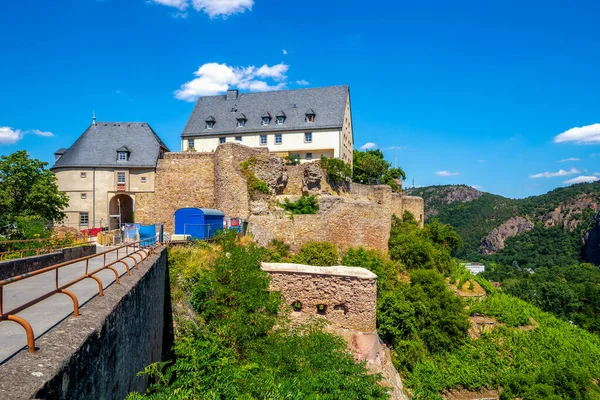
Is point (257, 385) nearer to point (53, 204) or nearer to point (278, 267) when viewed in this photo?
point (278, 267)

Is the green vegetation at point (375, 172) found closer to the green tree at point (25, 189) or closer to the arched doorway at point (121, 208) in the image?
the arched doorway at point (121, 208)

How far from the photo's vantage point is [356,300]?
44.7 ft

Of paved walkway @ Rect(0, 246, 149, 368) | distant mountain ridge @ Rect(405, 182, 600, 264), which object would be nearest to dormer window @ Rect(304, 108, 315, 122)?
paved walkway @ Rect(0, 246, 149, 368)

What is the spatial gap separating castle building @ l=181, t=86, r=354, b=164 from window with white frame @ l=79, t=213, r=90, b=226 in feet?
35.8

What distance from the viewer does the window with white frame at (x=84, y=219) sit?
2591 centimetres

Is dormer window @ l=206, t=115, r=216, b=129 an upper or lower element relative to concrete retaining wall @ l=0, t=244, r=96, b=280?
upper

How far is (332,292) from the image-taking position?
13.9 metres

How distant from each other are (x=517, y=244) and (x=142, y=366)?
109698 millimetres

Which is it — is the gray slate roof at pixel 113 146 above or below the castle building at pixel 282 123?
below

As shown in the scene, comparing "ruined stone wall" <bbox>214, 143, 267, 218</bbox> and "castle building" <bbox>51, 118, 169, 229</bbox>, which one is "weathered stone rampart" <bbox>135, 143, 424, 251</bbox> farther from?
"castle building" <bbox>51, 118, 169, 229</bbox>

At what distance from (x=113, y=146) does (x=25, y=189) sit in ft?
25.8

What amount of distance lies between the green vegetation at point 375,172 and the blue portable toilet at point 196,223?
1904cm

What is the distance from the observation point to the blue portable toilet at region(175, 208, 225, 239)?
19.6 m

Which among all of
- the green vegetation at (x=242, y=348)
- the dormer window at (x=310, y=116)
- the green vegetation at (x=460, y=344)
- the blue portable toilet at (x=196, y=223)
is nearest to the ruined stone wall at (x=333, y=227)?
the green vegetation at (x=460, y=344)
